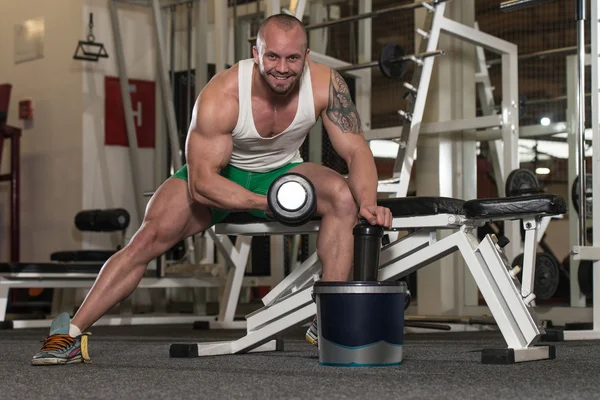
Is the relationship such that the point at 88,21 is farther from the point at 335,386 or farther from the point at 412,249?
the point at 335,386

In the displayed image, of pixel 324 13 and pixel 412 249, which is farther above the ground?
pixel 324 13

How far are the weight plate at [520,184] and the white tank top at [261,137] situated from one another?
1582mm

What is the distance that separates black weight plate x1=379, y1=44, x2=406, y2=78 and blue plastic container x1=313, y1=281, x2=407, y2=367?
6.76 feet

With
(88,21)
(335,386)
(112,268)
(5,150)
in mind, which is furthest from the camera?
(5,150)

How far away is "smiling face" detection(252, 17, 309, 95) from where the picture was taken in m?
2.44

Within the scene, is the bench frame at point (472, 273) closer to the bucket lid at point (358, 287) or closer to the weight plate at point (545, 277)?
the bucket lid at point (358, 287)

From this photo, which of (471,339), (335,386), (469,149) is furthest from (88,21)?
(335,386)

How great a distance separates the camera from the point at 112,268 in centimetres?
258

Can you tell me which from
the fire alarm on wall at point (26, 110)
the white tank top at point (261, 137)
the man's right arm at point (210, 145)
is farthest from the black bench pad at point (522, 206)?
the fire alarm on wall at point (26, 110)

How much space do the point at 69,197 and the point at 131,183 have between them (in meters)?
0.42

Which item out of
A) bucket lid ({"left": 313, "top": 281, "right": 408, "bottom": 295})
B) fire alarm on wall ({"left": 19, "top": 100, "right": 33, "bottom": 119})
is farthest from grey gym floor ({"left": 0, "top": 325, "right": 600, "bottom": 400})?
fire alarm on wall ({"left": 19, "top": 100, "right": 33, "bottom": 119})

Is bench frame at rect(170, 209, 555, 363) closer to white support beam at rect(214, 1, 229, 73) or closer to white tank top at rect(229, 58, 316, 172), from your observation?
white tank top at rect(229, 58, 316, 172)

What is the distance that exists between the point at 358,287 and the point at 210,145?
0.62 meters

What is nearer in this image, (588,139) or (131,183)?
(588,139)
